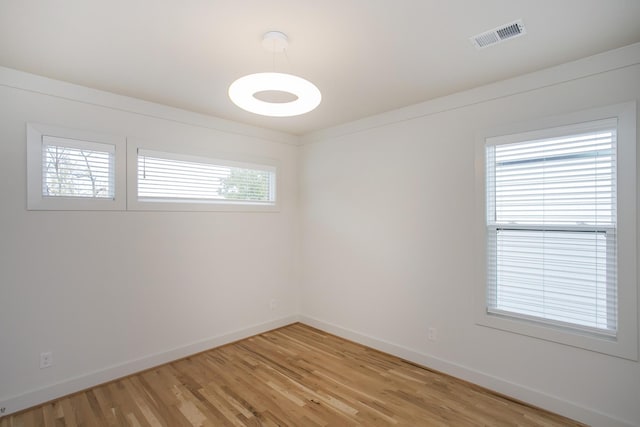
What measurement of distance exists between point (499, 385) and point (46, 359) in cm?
383

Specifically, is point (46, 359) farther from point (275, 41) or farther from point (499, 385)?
point (499, 385)

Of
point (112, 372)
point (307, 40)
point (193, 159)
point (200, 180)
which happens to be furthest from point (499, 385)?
point (193, 159)

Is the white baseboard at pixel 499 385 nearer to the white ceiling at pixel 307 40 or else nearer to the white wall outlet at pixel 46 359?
the white ceiling at pixel 307 40

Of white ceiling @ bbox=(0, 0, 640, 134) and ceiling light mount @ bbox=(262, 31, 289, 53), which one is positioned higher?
white ceiling @ bbox=(0, 0, 640, 134)

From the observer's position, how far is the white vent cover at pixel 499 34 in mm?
1969

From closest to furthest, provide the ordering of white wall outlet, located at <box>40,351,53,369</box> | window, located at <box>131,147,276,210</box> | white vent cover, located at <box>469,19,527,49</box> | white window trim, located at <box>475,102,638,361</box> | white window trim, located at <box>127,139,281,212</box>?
white vent cover, located at <box>469,19,527,49</box> → white window trim, located at <box>475,102,638,361</box> → white wall outlet, located at <box>40,351,53,369</box> → white window trim, located at <box>127,139,281,212</box> → window, located at <box>131,147,276,210</box>

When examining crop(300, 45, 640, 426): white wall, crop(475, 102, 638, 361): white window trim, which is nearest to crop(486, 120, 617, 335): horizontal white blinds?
crop(475, 102, 638, 361): white window trim

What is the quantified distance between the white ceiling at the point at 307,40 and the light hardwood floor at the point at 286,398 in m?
2.70

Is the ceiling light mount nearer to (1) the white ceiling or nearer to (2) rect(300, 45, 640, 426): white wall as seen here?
(1) the white ceiling

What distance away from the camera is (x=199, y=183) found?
12.0ft

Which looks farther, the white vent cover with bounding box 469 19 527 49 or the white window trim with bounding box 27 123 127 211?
the white window trim with bounding box 27 123 127 211

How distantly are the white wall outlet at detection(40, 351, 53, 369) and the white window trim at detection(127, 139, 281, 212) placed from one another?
4.49ft

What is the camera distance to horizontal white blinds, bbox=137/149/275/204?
3297 millimetres

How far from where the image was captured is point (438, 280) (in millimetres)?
3180
